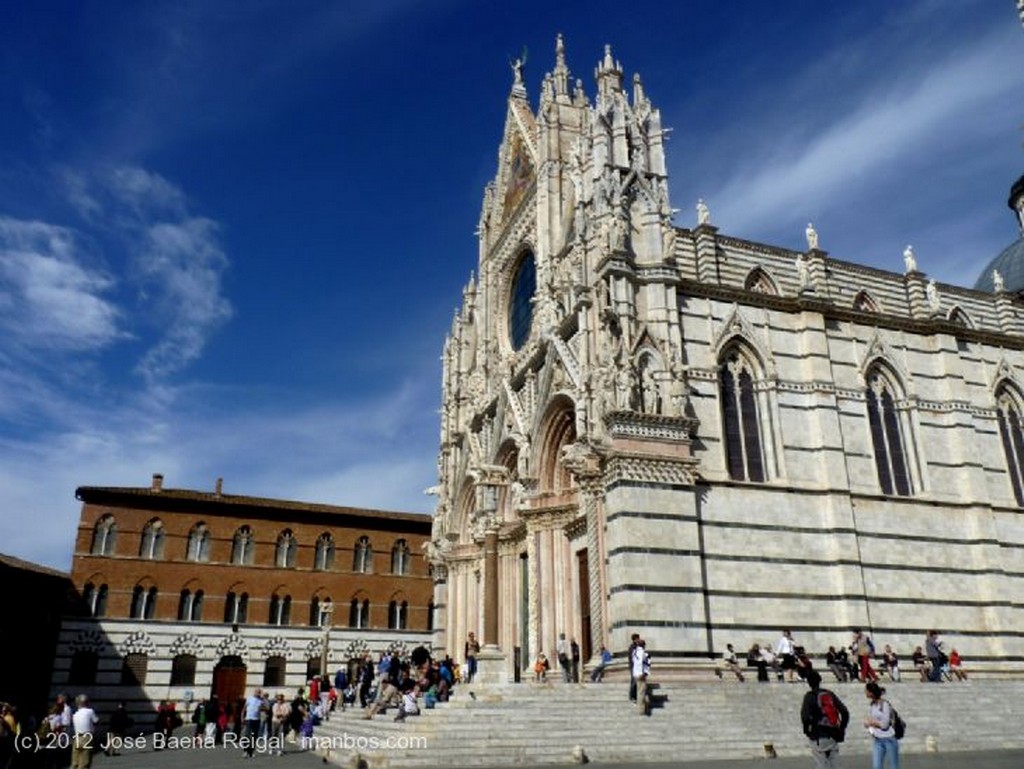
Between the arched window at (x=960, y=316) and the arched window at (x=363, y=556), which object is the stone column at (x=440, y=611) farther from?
the arched window at (x=960, y=316)

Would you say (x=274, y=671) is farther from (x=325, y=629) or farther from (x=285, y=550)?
(x=325, y=629)

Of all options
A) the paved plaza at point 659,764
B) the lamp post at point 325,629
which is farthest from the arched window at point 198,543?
the paved plaza at point 659,764

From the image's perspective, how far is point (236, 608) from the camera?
37.1 meters

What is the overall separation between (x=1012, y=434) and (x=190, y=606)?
3183 centimetres

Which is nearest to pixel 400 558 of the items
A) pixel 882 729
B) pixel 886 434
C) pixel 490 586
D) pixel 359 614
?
pixel 359 614

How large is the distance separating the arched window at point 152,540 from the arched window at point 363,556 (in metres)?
8.51

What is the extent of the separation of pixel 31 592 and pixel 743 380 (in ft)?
97.7

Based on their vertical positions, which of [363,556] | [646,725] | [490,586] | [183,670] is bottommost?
[646,725]

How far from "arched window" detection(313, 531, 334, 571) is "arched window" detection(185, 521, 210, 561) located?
15.8 ft

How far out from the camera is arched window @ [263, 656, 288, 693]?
36312mm

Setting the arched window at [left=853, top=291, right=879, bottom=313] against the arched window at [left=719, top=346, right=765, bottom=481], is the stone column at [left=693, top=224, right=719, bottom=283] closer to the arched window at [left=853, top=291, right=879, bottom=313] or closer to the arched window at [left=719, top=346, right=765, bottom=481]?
the arched window at [left=719, top=346, right=765, bottom=481]

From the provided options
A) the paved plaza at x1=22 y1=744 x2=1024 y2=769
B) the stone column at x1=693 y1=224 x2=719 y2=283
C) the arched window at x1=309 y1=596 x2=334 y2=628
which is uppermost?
the stone column at x1=693 y1=224 x2=719 y2=283

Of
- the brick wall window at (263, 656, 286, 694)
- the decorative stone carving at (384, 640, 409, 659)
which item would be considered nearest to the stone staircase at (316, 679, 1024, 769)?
the brick wall window at (263, 656, 286, 694)

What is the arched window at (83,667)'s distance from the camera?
33375 mm
